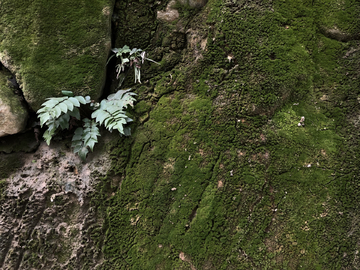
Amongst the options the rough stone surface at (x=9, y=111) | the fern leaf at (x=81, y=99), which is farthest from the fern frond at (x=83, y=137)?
the rough stone surface at (x=9, y=111)

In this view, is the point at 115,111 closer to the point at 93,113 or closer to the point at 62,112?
the point at 93,113

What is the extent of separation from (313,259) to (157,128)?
7.84 feet

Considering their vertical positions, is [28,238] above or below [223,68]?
below

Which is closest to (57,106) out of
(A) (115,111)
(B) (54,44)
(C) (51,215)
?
(A) (115,111)

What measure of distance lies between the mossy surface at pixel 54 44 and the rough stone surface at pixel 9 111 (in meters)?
0.14

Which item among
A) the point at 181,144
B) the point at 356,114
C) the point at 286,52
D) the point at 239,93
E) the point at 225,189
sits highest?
the point at 286,52

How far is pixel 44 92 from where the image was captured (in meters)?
2.70

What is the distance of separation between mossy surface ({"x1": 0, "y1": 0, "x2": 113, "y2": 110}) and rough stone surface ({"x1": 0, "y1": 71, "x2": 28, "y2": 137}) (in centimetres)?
14

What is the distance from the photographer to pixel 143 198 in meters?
2.69

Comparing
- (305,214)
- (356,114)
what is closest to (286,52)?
(356,114)

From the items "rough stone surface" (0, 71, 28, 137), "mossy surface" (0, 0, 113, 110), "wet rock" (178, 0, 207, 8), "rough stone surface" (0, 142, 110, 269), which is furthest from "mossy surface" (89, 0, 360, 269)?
"rough stone surface" (0, 71, 28, 137)

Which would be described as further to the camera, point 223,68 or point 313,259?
point 223,68

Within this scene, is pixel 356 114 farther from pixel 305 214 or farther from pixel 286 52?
pixel 305 214

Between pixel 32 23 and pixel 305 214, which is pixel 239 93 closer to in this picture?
pixel 305 214
